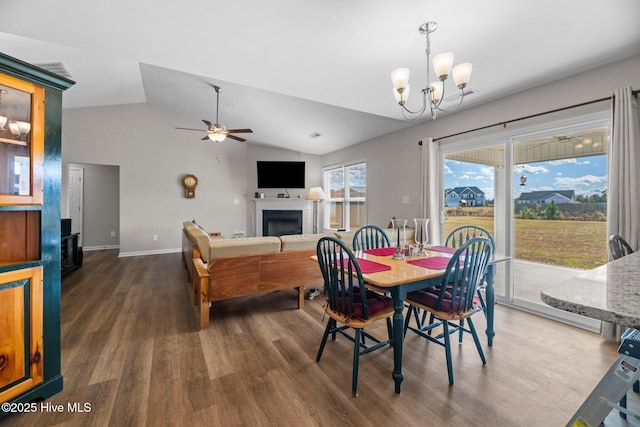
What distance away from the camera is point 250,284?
108 inches

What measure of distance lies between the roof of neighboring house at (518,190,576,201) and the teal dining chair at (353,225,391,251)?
1698mm

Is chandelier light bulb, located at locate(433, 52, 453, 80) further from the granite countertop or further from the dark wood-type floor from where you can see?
the dark wood-type floor

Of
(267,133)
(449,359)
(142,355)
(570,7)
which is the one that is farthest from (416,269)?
(267,133)

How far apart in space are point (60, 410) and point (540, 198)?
444 centimetres

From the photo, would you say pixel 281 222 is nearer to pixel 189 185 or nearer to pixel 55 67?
pixel 189 185

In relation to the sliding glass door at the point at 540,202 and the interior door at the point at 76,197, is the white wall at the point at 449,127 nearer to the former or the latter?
the sliding glass door at the point at 540,202

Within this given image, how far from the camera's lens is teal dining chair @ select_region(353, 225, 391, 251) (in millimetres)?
2892

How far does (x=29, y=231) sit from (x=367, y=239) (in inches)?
105

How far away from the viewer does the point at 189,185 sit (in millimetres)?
6254

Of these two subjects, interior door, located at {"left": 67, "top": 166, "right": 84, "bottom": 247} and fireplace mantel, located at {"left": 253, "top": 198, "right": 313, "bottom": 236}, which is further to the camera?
fireplace mantel, located at {"left": 253, "top": 198, "right": 313, "bottom": 236}

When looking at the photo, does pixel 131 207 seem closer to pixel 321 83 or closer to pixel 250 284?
pixel 250 284

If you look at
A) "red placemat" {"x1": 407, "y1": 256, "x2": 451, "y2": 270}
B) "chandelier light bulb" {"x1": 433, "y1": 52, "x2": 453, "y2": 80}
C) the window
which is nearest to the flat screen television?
the window

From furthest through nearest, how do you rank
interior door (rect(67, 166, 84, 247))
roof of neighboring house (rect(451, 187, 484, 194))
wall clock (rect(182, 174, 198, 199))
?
wall clock (rect(182, 174, 198, 199)) < interior door (rect(67, 166, 84, 247)) < roof of neighboring house (rect(451, 187, 484, 194))

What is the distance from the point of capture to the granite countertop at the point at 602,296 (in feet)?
1.96
